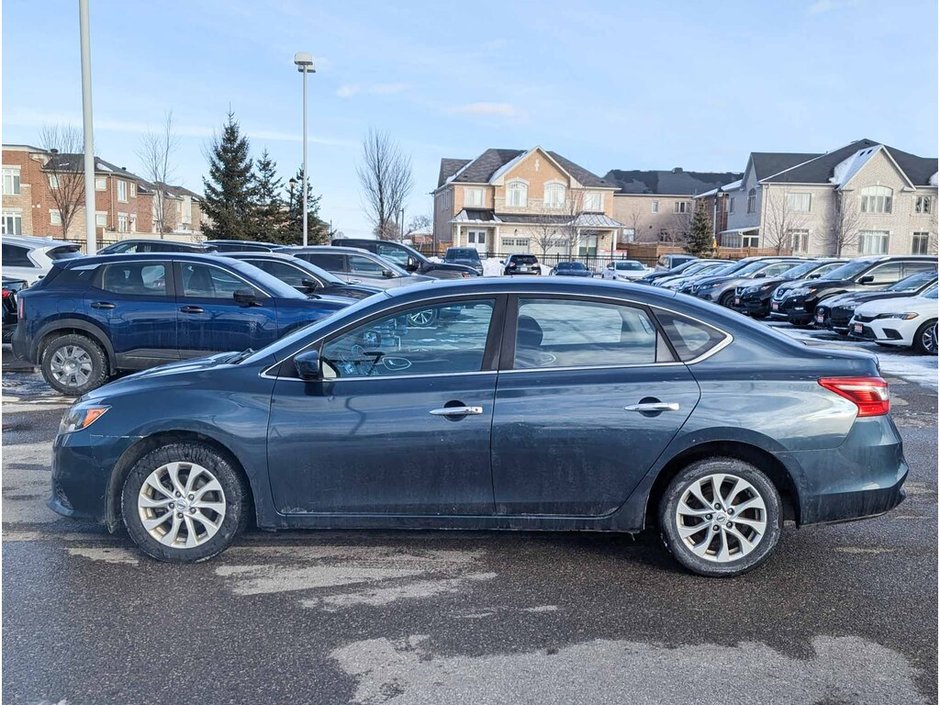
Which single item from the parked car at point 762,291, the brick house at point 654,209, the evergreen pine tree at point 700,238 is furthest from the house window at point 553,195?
the parked car at point 762,291

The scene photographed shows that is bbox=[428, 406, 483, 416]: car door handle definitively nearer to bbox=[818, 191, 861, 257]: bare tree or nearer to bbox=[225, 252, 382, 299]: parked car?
bbox=[225, 252, 382, 299]: parked car

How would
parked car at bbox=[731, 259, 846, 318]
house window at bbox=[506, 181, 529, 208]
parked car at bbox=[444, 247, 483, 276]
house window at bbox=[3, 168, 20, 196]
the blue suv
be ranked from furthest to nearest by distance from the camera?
house window at bbox=[506, 181, 529, 208] < house window at bbox=[3, 168, 20, 196] < parked car at bbox=[444, 247, 483, 276] < parked car at bbox=[731, 259, 846, 318] < the blue suv

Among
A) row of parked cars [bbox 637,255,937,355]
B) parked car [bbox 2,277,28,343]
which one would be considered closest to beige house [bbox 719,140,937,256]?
row of parked cars [bbox 637,255,937,355]

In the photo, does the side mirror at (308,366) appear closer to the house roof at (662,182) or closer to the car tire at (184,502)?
the car tire at (184,502)

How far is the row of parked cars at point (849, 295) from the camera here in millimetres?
14367

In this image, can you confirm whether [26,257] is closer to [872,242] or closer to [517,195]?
[517,195]

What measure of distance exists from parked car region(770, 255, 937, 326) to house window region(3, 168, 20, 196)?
47.6 m

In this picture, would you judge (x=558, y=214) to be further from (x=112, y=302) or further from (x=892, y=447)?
(x=892, y=447)

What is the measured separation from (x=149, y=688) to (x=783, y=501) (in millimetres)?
3319

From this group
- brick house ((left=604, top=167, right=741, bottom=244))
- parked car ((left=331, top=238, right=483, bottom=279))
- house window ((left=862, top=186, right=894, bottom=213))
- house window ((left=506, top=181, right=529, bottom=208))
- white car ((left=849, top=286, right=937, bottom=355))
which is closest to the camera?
white car ((left=849, top=286, right=937, bottom=355))

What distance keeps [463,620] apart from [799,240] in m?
62.0

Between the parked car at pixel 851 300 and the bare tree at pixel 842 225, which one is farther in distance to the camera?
the bare tree at pixel 842 225

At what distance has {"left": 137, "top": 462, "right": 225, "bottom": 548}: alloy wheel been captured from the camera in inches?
186

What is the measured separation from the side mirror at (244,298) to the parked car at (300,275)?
2696 mm
